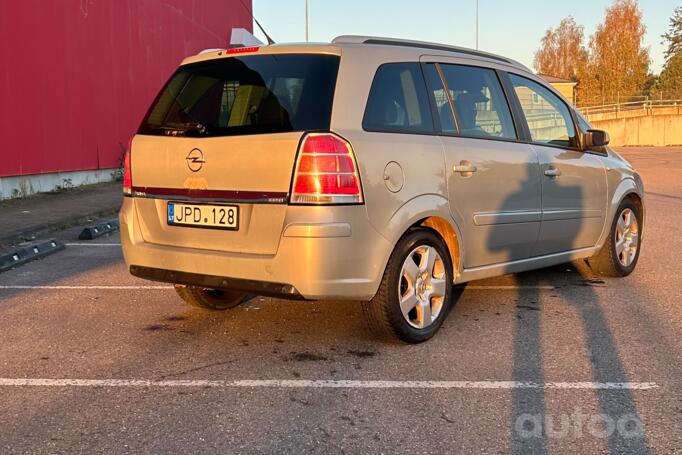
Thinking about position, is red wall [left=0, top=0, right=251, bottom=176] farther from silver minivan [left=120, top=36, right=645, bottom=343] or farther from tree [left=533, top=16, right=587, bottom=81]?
tree [left=533, top=16, right=587, bottom=81]

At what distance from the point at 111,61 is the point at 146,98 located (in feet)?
7.47

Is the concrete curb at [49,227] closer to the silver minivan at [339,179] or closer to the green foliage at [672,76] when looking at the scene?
the silver minivan at [339,179]

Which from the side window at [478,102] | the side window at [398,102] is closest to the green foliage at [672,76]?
the side window at [478,102]

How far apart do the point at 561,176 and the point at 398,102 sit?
1848mm

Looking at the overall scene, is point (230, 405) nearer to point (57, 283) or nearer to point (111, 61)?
point (57, 283)

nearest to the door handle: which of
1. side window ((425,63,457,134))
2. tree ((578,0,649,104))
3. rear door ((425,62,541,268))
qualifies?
rear door ((425,62,541,268))

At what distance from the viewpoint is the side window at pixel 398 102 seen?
157 inches

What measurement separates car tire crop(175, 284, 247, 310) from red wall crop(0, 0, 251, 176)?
7.91 meters

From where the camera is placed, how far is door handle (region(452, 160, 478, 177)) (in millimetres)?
4391

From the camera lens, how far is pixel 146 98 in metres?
17.7

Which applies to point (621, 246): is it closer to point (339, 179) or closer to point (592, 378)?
point (592, 378)

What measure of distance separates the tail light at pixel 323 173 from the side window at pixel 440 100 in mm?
981

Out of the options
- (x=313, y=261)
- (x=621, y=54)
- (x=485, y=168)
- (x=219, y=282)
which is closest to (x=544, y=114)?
(x=485, y=168)

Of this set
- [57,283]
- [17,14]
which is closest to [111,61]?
[17,14]
